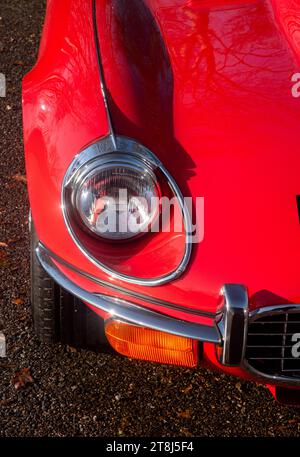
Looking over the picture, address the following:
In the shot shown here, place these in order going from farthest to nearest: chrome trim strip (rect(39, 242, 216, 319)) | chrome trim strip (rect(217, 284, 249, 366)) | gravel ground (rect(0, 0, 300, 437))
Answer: gravel ground (rect(0, 0, 300, 437))
chrome trim strip (rect(39, 242, 216, 319))
chrome trim strip (rect(217, 284, 249, 366))

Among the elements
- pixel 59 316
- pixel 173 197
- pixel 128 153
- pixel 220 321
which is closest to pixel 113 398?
pixel 59 316

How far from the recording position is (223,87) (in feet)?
6.79

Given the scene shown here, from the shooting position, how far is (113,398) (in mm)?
2256

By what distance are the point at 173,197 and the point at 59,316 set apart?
703 millimetres

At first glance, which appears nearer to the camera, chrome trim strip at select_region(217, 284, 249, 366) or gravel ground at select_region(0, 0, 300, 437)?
chrome trim strip at select_region(217, 284, 249, 366)

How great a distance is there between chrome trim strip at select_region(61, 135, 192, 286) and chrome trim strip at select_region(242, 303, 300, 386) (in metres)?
0.23

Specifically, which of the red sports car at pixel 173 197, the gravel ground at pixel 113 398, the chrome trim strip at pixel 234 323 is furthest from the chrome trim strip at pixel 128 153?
the gravel ground at pixel 113 398

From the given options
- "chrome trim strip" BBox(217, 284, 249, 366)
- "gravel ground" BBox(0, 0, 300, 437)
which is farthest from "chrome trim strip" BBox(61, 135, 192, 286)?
"gravel ground" BBox(0, 0, 300, 437)

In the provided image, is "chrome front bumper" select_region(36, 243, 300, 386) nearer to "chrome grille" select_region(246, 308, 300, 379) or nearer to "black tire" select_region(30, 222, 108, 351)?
"chrome grille" select_region(246, 308, 300, 379)

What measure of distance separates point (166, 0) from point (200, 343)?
1301 millimetres

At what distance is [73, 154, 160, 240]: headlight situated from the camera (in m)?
1.80

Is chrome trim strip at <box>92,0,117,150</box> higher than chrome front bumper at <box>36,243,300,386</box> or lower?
higher

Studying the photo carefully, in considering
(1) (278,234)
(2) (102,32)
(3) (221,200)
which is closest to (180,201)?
(3) (221,200)

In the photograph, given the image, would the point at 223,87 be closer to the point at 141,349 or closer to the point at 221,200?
the point at 221,200
